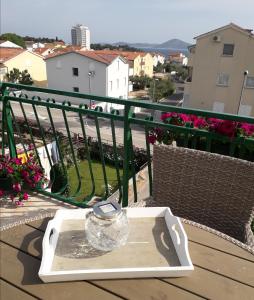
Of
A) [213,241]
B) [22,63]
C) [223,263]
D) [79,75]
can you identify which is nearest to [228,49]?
[79,75]

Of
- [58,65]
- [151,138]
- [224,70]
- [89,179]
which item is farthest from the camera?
[58,65]

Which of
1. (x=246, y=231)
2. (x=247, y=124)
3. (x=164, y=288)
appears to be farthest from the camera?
(x=247, y=124)

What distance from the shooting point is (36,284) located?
0.96 m

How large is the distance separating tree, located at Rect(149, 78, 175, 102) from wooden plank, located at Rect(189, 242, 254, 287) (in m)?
29.0

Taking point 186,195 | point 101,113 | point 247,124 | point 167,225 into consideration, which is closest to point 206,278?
point 167,225

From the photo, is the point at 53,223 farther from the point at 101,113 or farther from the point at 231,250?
the point at 101,113

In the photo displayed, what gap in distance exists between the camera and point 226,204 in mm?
1651

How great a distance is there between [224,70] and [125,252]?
19.8 m

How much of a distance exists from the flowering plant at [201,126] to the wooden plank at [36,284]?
4.49 ft

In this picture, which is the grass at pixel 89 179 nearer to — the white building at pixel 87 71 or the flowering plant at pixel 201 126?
the flowering plant at pixel 201 126

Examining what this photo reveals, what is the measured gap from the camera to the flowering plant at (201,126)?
1899 mm

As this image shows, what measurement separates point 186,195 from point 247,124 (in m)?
0.64

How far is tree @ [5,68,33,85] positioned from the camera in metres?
29.0

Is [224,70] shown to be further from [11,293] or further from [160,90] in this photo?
[11,293]
